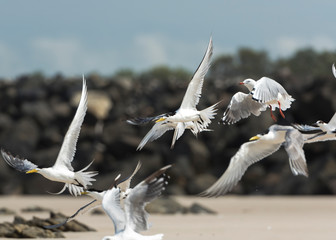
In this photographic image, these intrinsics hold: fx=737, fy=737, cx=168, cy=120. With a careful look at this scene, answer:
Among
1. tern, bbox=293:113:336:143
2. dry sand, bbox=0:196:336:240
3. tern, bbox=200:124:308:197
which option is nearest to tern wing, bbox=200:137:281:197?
tern, bbox=200:124:308:197

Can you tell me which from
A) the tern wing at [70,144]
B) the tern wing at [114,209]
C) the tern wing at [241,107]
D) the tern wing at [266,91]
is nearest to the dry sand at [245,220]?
the tern wing at [70,144]

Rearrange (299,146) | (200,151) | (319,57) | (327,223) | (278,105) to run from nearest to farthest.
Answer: (299,146)
(278,105)
(327,223)
(200,151)
(319,57)

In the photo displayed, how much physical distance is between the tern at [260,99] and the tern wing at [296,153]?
930mm

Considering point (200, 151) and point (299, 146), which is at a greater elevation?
point (299, 146)

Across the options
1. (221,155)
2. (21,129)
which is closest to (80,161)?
(21,129)

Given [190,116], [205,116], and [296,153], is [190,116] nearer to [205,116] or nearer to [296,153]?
[205,116]

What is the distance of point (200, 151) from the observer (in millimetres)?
30453

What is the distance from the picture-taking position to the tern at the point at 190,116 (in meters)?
9.98

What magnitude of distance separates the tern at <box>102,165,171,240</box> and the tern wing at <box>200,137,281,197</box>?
687 millimetres

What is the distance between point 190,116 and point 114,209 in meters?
1.95

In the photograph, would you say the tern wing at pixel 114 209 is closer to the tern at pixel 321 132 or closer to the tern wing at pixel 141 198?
the tern wing at pixel 141 198

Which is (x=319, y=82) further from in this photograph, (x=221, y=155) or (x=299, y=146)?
(x=299, y=146)

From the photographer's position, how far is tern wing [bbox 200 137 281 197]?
866 centimetres

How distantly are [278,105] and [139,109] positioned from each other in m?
25.1
